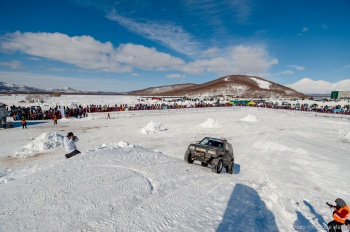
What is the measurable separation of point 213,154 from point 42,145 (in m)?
12.3

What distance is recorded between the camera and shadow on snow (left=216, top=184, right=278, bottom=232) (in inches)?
206

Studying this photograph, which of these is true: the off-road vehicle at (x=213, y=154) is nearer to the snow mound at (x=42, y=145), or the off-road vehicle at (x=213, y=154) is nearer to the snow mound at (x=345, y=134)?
the snow mound at (x=42, y=145)

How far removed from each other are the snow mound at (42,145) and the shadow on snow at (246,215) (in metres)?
13.4

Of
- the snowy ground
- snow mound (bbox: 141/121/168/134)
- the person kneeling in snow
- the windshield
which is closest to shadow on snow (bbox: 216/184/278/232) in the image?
the snowy ground

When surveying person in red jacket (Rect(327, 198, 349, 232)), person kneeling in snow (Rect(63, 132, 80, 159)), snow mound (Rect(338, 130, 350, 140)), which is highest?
person kneeling in snow (Rect(63, 132, 80, 159))

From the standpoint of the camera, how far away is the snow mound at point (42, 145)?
1358 centimetres

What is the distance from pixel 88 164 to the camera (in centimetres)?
822

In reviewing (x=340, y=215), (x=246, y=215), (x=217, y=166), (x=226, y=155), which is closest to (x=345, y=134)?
(x=226, y=155)

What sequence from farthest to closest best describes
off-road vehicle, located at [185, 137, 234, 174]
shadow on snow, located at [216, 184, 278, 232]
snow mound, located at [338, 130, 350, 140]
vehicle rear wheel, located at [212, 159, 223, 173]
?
snow mound, located at [338, 130, 350, 140]
off-road vehicle, located at [185, 137, 234, 174]
vehicle rear wheel, located at [212, 159, 223, 173]
shadow on snow, located at [216, 184, 278, 232]

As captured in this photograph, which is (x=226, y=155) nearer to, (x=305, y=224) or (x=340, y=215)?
(x=305, y=224)

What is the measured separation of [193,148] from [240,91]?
18839 centimetres

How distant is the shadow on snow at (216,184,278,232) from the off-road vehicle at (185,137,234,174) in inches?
73.4

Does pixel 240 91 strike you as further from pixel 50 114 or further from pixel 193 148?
pixel 193 148

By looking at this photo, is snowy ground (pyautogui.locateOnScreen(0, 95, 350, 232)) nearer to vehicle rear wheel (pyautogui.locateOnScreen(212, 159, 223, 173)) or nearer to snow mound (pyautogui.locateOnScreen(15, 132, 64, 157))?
vehicle rear wheel (pyautogui.locateOnScreen(212, 159, 223, 173))
